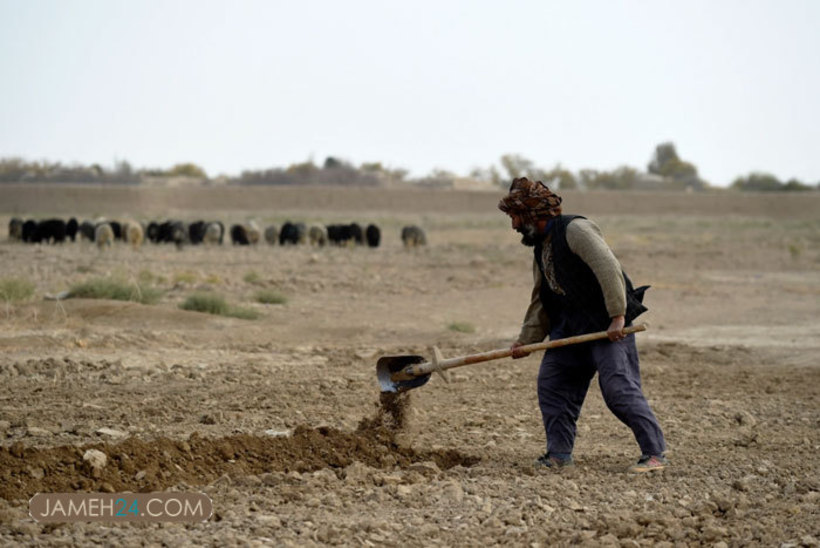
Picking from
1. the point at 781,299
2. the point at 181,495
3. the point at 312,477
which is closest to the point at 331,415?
the point at 312,477

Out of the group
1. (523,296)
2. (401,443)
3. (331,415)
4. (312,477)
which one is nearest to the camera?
(312,477)

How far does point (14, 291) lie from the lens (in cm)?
1366

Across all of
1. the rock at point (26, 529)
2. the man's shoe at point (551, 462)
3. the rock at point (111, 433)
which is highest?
the rock at point (26, 529)

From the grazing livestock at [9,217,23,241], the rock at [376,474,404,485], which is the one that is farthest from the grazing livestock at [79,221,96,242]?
the rock at [376,474,404,485]

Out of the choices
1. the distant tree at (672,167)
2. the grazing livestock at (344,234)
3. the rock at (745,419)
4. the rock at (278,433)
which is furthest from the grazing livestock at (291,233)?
the distant tree at (672,167)

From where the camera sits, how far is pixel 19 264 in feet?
71.5

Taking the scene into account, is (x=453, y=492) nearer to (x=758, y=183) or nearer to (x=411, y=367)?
(x=411, y=367)

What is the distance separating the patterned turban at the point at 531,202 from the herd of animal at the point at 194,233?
25373 millimetres

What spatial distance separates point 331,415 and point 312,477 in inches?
72.8

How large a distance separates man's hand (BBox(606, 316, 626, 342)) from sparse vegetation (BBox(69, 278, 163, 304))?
9.77 metres

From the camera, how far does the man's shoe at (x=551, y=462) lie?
589 centimetres

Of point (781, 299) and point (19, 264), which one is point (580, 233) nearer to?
point (781, 299)

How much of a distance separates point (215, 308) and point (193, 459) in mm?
8186

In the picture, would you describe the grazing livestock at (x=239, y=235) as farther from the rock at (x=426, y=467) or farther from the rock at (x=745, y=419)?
the rock at (x=426, y=467)
